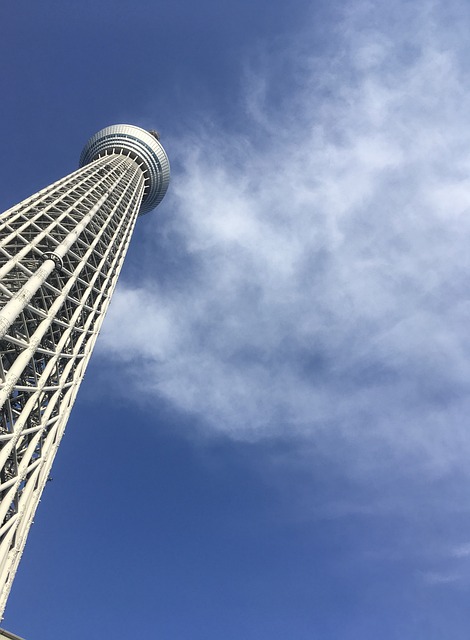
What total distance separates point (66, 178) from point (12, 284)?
101 ft

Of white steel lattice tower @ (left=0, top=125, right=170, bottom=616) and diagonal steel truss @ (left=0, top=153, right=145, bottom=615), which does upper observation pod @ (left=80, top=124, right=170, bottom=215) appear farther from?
diagonal steel truss @ (left=0, top=153, right=145, bottom=615)

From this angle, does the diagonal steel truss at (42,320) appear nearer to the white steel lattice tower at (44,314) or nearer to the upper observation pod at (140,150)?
the white steel lattice tower at (44,314)

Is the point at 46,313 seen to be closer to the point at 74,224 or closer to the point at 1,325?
the point at 1,325

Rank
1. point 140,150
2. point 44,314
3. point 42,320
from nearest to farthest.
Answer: point 44,314 < point 42,320 < point 140,150

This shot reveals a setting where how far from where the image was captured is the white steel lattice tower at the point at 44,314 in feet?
78.6

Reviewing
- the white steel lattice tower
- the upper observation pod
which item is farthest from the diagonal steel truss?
the upper observation pod

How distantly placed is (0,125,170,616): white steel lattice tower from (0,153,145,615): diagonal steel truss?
0.07 meters

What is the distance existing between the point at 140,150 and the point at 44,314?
6513 cm

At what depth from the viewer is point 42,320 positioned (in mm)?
28828

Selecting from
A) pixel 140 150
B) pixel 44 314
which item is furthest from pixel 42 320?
pixel 140 150

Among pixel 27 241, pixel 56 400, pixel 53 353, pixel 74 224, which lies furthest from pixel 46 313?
pixel 74 224

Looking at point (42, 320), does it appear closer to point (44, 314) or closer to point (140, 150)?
point (44, 314)

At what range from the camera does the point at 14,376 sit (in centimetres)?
2319

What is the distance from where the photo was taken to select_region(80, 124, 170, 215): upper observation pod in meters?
84.8
